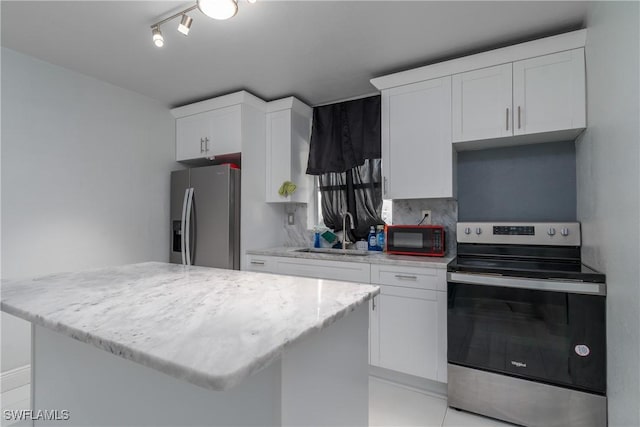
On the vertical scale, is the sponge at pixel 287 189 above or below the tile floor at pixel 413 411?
above

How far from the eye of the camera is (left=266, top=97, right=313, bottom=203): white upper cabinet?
3150mm

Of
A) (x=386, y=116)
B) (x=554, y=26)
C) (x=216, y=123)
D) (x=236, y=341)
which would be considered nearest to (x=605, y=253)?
(x=554, y=26)

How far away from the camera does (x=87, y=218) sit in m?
2.69

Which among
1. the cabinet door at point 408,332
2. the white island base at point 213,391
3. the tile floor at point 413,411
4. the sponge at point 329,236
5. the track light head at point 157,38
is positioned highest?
the track light head at point 157,38

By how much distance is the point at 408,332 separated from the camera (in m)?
2.23

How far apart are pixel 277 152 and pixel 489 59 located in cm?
194

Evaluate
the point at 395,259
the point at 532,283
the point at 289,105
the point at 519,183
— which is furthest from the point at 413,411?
the point at 289,105

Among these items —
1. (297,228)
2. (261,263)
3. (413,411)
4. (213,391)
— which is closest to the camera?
(213,391)

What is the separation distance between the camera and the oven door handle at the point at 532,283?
163cm

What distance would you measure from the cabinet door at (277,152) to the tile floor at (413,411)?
189 centimetres

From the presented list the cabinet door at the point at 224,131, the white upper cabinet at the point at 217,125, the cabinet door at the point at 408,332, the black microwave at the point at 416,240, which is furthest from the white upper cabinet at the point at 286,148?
the cabinet door at the point at 408,332

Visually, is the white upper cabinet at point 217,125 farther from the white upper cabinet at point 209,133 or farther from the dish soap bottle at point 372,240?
the dish soap bottle at point 372,240

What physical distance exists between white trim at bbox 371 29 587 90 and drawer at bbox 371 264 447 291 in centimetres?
143

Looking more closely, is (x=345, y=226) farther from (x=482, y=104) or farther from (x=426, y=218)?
(x=482, y=104)
